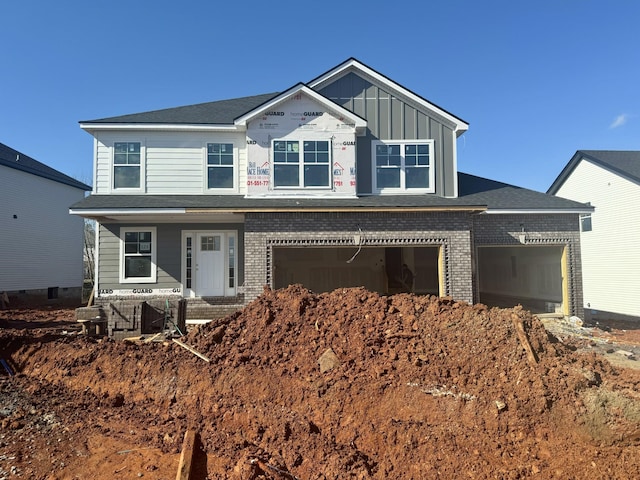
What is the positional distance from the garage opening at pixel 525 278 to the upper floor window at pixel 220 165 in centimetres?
1105

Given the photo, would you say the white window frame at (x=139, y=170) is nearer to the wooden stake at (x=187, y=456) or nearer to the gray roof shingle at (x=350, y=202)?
the gray roof shingle at (x=350, y=202)

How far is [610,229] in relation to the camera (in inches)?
674

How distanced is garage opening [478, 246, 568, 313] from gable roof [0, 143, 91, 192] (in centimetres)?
2252

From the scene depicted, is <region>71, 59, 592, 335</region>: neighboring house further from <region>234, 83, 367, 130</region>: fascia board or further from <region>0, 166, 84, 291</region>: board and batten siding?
<region>0, 166, 84, 291</region>: board and batten siding

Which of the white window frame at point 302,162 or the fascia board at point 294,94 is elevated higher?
the fascia board at point 294,94

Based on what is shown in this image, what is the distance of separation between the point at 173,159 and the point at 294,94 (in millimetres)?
4385

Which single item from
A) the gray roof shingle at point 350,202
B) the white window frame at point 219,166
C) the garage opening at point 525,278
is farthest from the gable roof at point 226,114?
the garage opening at point 525,278

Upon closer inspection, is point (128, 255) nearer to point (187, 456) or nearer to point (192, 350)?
point (192, 350)

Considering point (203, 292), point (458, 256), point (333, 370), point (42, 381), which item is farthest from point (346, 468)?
point (203, 292)

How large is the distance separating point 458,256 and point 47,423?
33.0 ft

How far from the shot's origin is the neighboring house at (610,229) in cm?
1602

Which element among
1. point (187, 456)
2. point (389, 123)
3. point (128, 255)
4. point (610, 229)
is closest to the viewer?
point (187, 456)

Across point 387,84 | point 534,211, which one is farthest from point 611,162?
point 387,84

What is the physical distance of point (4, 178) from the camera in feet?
58.6
